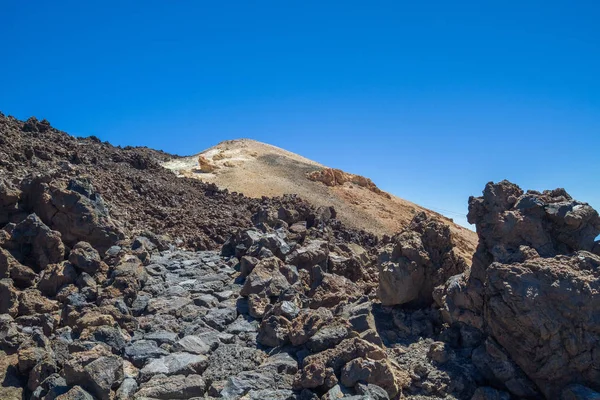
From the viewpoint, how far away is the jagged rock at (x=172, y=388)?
7.70 metres

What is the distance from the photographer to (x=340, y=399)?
7223 millimetres

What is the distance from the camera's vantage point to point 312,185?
3547 centimetres

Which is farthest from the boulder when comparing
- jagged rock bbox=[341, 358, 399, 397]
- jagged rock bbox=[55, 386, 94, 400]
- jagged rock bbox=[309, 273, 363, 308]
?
jagged rock bbox=[55, 386, 94, 400]

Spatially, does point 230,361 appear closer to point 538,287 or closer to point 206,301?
point 206,301

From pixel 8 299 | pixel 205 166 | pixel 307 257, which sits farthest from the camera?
pixel 205 166

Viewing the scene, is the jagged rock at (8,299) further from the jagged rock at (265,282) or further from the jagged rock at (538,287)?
the jagged rock at (538,287)

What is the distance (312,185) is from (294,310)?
25497 millimetres

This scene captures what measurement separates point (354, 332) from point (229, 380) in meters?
2.18

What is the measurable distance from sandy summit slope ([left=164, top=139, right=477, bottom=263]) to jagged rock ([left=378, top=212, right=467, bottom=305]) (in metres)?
16.2

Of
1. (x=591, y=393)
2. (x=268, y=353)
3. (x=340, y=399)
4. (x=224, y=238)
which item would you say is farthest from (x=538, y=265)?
(x=224, y=238)

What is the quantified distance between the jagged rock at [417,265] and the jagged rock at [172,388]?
4.25 metres

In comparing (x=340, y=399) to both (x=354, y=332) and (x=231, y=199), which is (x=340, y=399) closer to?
(x=354, y=332)

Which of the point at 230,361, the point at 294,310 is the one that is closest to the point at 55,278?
the point at 230,361

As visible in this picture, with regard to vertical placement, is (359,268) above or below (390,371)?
above
